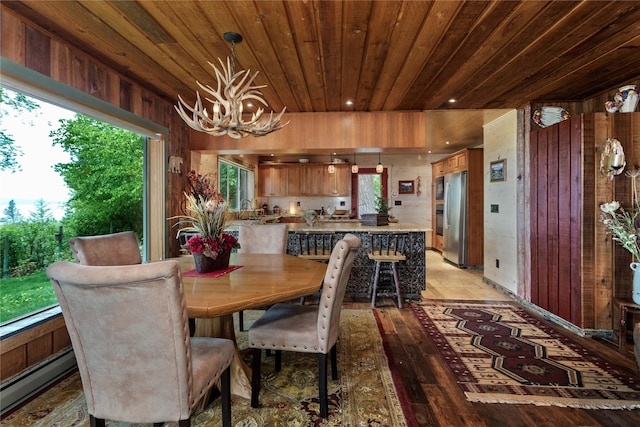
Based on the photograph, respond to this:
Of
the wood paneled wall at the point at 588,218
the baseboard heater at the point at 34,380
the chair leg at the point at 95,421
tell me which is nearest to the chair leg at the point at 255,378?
the chair leg at the point at 95,421

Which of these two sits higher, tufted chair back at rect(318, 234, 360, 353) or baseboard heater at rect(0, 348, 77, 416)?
tufted chair back at rect(318, 234, 360, 353)

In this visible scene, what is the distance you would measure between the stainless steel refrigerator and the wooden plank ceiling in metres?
2.35

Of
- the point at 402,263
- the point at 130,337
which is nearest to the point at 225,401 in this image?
the point at 130,337

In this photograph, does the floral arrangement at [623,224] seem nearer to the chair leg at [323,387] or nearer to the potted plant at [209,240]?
the chair leg at [323,387]

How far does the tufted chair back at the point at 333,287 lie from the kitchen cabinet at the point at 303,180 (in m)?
5.60

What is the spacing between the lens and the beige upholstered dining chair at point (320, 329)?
1.65m

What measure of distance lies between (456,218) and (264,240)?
13.5 feet

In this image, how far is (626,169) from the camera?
2652 mm

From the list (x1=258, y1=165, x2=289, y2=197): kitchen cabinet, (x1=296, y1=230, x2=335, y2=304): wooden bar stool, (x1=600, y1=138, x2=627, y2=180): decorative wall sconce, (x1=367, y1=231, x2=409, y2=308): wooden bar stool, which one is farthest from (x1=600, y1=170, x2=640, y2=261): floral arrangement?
(x1=258, y1=165, x2=289, y2=197): kitchen cabinet

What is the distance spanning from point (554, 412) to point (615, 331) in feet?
5.19

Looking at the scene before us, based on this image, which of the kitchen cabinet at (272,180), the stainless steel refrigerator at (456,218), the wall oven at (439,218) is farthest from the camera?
the kitchen cabinet at (272,180)

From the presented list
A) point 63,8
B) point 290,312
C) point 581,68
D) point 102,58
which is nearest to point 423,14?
point 581,68

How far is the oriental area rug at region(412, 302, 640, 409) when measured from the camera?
1.90 metres

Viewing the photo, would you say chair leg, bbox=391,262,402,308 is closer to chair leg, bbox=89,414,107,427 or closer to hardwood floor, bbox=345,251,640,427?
hardwood floor, bbox=345,251,640,427
